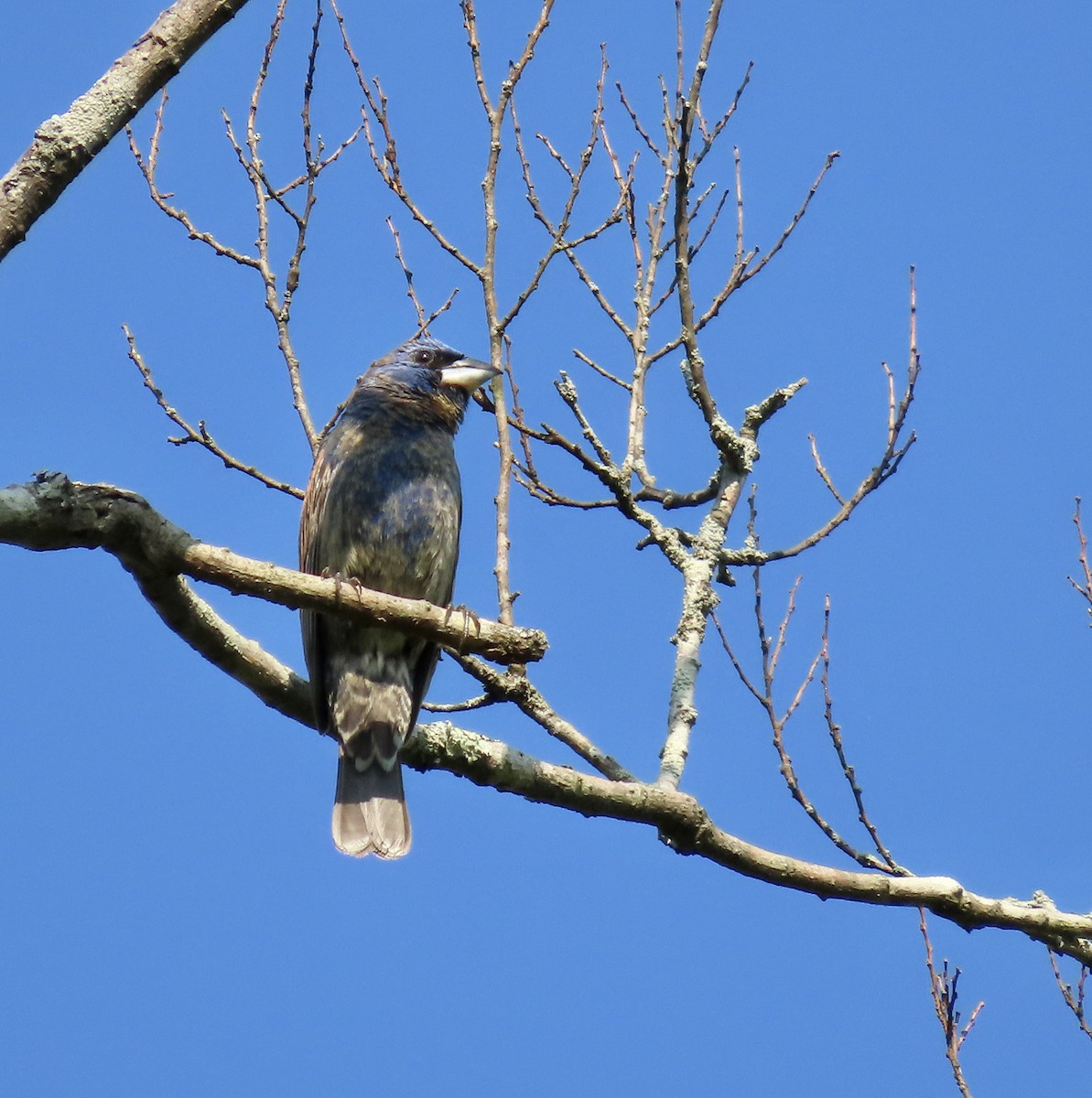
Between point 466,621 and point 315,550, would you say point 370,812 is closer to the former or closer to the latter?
point 315,550

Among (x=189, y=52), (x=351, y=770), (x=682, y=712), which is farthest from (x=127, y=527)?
(x=351, y=770)

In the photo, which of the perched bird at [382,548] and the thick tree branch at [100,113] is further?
the perched bird at [382,548]

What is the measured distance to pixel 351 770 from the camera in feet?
16.4

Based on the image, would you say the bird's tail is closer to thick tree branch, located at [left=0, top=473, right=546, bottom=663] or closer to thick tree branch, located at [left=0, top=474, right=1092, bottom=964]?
thick tree branch, located at [left=0, top=474, right=1092, bottom=964]

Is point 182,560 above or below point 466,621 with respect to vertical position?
below

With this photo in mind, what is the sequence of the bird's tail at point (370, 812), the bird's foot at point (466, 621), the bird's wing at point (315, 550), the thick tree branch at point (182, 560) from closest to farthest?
the thick tree branch at point (182, 560) < the bird's foot at point (466, 621) < the bird's tail at point (370, 812) < the bird's wing at point (315, 550)

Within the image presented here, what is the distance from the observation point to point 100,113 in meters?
2.70

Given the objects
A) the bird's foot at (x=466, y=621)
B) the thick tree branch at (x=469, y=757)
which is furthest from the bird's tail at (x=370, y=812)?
the bird's foot at (x=466, y=621)

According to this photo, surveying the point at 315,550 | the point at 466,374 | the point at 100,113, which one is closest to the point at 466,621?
the point at 100,113

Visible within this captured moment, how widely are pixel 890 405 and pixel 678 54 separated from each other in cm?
147

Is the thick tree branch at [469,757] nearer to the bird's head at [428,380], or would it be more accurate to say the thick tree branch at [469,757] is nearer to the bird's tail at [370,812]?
the bird's tail at [370,812]

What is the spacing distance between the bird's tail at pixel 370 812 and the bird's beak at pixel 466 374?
1.61m

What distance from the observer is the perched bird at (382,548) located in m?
4.96

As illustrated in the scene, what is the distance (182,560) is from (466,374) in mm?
2646
